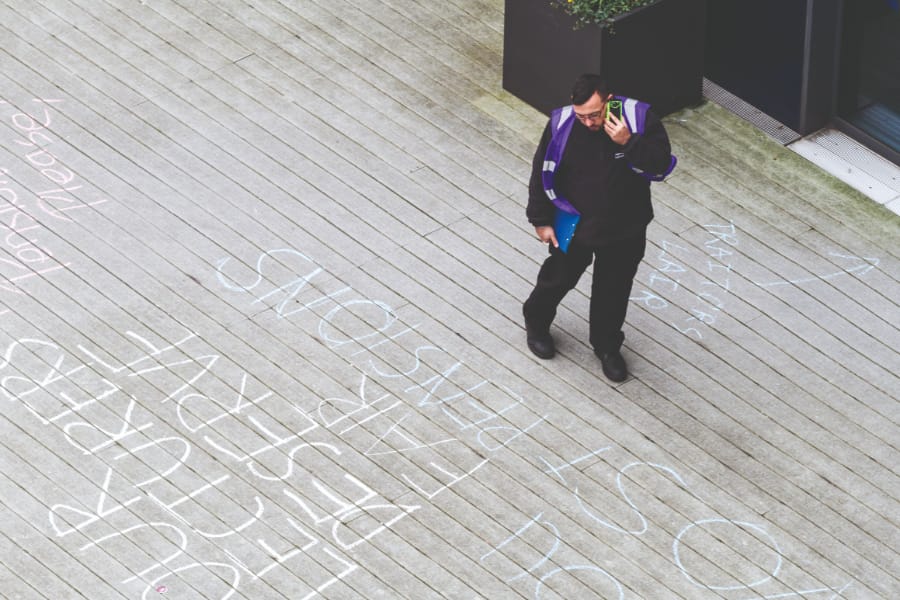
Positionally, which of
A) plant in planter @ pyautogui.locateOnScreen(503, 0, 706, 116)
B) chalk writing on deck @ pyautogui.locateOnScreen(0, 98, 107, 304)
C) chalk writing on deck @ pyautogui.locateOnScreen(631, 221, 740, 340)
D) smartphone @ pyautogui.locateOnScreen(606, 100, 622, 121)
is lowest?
chalk writing on deck @ pyautogui.locateOnScreen(631, 221, 740, 340)

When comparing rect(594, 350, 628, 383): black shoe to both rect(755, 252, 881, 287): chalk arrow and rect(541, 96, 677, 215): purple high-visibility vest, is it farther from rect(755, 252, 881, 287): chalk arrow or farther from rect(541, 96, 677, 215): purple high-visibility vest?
rect(755, 252, 881, 287): chalk arrow

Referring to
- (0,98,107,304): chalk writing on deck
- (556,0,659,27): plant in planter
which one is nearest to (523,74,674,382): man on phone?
(556,0,659,27): plant in planter

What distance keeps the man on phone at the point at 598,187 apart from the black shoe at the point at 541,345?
332 millimetres

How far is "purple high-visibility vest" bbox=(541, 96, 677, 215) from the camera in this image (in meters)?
7.68

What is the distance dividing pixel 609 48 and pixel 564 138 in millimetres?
2054

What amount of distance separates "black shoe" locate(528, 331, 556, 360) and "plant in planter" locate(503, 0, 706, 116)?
1.91 metres

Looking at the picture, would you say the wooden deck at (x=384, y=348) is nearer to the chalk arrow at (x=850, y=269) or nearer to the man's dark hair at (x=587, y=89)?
the chalk arrow at (x=850, y=269)

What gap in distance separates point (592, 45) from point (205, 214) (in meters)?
2.40

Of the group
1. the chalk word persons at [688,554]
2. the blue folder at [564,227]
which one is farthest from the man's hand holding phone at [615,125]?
the chalk word persons at [688,554]

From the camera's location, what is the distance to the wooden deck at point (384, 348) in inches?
300

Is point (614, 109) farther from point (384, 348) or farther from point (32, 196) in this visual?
point (32, 196)

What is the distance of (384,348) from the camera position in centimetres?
860

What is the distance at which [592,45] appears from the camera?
9.69 metres

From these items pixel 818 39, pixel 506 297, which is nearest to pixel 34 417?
pixel 506 297
